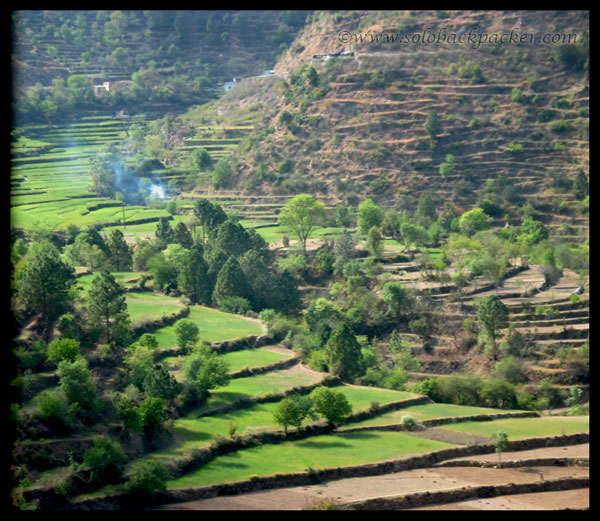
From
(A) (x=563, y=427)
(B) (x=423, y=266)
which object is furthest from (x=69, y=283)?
(B) (x=423, y=266)

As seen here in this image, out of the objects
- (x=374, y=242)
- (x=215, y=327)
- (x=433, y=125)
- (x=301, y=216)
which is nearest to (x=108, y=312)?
(x=215, y=327)

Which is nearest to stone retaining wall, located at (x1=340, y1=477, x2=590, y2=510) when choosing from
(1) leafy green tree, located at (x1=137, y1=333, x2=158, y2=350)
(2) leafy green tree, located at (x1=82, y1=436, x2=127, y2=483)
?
(2) leafy green tree, located at (x1=82, y1=436, x2=127, y2=483)

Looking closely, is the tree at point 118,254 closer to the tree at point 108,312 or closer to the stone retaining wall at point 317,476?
the tree at point 108,312

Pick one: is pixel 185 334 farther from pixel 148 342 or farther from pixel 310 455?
pixel 310 455

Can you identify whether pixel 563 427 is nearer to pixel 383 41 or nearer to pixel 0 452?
pixel 0 452

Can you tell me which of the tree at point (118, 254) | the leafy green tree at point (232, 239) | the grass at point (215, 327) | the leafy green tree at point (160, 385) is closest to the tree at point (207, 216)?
the leafy green tree at point (232, 239)

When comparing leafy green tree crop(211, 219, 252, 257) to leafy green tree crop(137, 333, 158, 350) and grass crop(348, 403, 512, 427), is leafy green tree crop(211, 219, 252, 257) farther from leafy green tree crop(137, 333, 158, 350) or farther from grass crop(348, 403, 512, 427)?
grass crop(348, 403, 512, 427)
